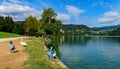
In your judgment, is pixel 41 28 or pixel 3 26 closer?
pixel 41 28

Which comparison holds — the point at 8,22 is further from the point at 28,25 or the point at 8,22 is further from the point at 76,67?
the point at 76,67

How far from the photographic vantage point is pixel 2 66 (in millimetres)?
21047

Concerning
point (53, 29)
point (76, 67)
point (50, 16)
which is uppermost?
point (50, 16)

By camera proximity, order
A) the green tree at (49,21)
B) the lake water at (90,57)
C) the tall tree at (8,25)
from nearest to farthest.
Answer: the lake water at (90,57) → the green tree at (49,21) → the tall tree at (8,25)

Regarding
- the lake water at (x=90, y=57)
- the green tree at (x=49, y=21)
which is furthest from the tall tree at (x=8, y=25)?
the lake water at (x=90, y=57)

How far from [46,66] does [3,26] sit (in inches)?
3835

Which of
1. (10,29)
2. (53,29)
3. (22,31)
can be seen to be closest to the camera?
(53,29)

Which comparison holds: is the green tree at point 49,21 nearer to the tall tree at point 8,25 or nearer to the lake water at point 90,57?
the tall tree at point 8,25

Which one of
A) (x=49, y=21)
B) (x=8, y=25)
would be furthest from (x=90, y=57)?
(x=8, y=25)

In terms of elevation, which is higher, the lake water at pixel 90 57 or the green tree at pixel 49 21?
the green tree at pixel 49 21

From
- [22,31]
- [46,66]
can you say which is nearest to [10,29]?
[22,31]

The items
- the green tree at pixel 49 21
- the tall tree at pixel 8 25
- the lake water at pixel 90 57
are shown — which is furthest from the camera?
the tall tree at pixel 8 25

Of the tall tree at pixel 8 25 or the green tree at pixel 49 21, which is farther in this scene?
the tall tree at pixel 8 25

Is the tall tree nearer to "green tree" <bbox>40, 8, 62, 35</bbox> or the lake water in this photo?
"green tree" <bbox>40, 8, 62, 35</bbox>
